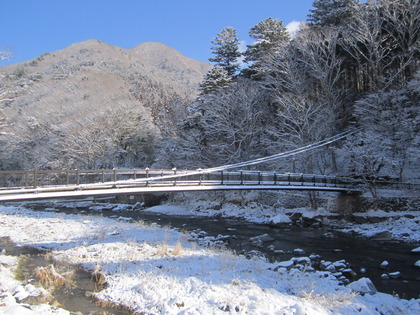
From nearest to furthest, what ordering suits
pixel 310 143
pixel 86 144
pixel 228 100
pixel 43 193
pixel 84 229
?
pixel 43 193, pixel 84 229, pixel 310 143, pixel 228 100, pixel 86 144

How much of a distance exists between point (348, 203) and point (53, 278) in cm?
1744

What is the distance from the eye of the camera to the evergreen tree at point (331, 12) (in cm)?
2956

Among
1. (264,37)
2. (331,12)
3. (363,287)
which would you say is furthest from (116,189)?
(331,12)

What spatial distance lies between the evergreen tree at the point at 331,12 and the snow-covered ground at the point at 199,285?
2833cm

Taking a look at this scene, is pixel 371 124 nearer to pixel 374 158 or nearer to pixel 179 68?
pixel 374 158

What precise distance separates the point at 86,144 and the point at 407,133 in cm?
2893

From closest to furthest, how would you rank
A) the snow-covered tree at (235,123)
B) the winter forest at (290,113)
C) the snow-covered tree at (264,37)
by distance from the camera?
the winter forest at (290,113), the snow-covered tree at (235,123), the snow-covered tree at (264,37)

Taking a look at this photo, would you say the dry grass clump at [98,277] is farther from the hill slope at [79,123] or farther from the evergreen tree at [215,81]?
the evergreen tree at [215,81]

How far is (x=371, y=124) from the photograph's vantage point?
68.7ft

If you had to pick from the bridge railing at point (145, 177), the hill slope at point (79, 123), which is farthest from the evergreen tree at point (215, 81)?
the bridge railing at point (145, 177)

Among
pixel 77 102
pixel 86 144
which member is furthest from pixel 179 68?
pixel 86 144

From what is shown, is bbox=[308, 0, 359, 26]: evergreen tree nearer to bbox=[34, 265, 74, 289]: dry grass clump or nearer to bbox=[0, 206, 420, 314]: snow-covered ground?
bbox=[0, 206, 420, 314]: snow-covered ground

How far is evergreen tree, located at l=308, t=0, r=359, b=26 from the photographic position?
29.6m

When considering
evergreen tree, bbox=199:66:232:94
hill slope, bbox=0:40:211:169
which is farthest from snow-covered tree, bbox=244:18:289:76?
hill slope, bbox=0:40:211:169
